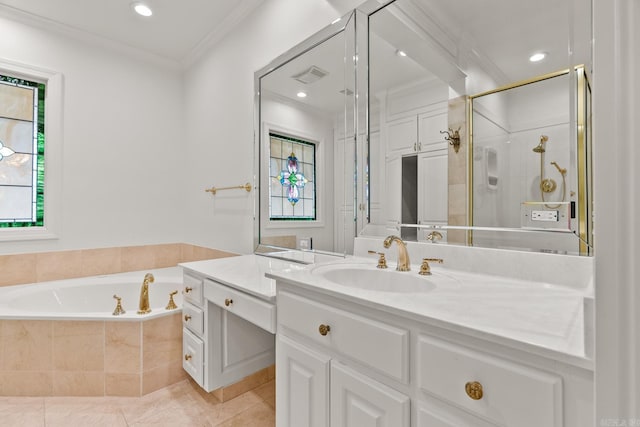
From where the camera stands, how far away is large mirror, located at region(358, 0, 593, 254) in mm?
990

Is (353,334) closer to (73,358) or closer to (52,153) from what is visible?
(73,358)

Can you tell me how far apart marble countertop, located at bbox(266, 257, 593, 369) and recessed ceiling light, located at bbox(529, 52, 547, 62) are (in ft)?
2.45

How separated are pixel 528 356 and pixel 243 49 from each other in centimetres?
250

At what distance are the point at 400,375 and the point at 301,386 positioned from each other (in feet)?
1.34

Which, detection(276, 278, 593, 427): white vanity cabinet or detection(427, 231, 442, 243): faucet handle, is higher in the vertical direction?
detection(427, 231, 442, 243): faucet handle

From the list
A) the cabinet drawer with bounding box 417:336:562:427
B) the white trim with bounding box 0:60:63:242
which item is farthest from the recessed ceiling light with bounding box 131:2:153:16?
the cabinet drawer with bounding box 417:336:562:427

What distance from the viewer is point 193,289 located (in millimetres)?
1697

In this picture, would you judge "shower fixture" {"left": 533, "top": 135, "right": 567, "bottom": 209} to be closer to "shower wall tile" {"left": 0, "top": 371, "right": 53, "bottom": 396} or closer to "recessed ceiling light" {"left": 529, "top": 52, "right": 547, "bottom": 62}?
"recessed ceiling light" {"left": 529, "top": 52, "right": 547, "bottom": 62}

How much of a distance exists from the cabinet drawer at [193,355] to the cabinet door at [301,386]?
0.70 metres

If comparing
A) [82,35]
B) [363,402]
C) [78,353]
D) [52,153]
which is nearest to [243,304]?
[363,402]

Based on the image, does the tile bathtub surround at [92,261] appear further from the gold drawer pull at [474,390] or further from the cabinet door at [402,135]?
the gold drawer pull at [474,390]

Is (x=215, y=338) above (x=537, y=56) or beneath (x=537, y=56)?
beneath

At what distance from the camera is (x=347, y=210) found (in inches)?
67.1

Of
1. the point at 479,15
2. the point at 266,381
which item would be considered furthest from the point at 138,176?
the point at 479,15
